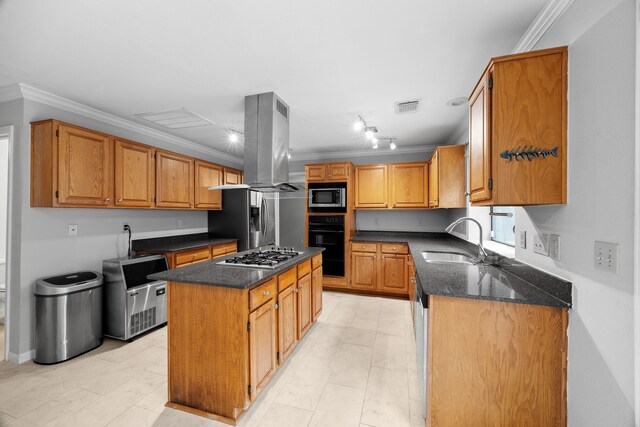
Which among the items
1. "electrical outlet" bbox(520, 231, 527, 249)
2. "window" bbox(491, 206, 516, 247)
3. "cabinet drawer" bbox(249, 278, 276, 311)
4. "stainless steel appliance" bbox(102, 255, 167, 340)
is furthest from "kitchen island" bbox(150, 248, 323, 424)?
"window" bbox(491, 206, 516, 247)

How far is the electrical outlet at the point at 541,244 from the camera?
157cm

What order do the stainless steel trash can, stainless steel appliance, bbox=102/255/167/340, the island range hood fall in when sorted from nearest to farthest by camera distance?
1. the stainless steel trash can
2. the island range hood
3. stainless steel appliance, bbox=102/255/167/340

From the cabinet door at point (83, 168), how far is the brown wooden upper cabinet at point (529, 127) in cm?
348

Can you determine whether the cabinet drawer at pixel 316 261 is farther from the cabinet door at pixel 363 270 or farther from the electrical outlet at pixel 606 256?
the electrical outlet at pixel 606 256

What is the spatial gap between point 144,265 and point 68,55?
2067mm

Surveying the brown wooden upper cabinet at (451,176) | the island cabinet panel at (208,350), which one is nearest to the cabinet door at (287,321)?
the island cabinet panel at (208,350)

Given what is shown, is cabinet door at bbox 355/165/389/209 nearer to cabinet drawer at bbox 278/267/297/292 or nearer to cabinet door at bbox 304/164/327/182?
cabinet door at bbox 304/164/327/182

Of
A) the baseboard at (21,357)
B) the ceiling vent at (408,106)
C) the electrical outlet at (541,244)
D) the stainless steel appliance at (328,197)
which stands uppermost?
the ceiling vent at (408,106)

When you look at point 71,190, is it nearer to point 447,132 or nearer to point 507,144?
point 507,144

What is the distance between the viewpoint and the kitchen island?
5.62ft

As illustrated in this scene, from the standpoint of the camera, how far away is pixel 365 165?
463 centimetres

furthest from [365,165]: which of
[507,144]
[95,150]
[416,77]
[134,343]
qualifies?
[134,343]

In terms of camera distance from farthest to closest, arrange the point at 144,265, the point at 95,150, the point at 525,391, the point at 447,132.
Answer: the point at 447,132 → the point at 144,265 → the point at 95,150 → the point at 525,391

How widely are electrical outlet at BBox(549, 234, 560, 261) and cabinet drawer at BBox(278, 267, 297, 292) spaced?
1798mm
